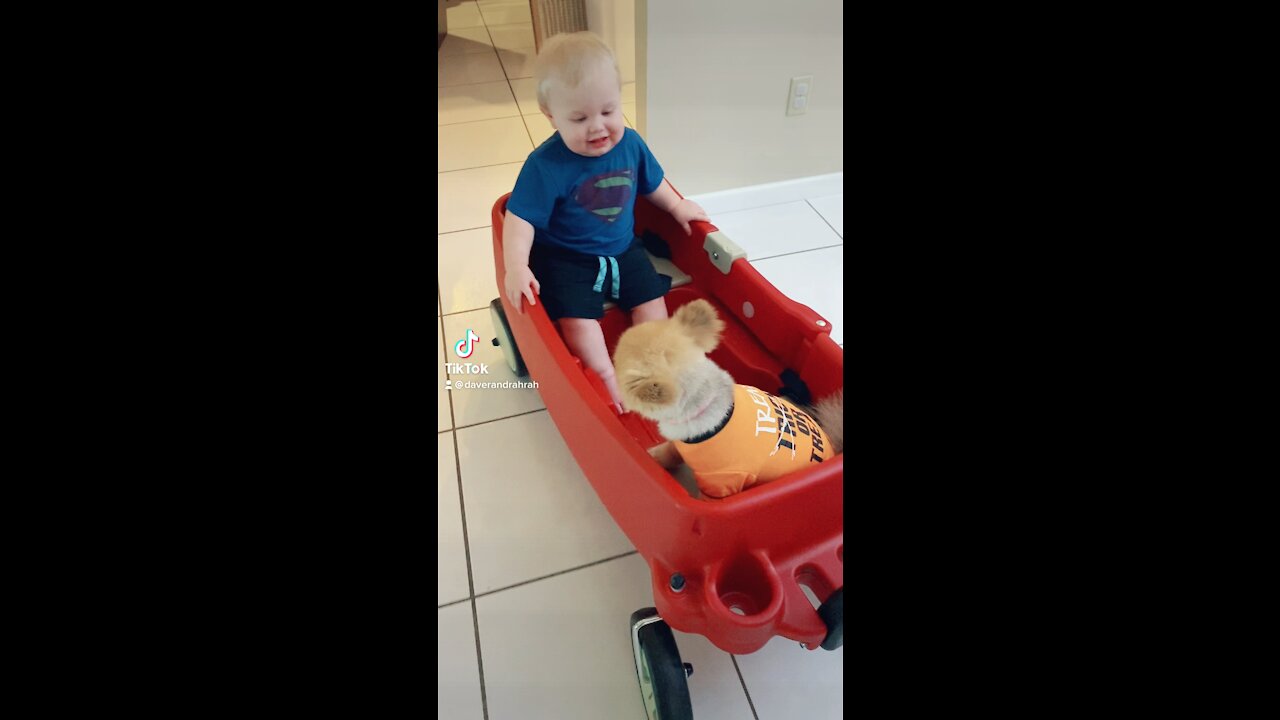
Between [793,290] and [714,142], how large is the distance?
389 millimetres

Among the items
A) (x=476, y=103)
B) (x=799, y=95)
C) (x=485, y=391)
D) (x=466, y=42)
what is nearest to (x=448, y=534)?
(x=485, y=391)

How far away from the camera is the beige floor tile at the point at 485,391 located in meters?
1.07

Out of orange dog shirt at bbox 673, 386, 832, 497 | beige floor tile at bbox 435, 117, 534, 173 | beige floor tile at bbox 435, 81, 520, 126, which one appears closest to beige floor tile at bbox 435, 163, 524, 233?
beige floor tile at bbox 435, 117, 534, 173

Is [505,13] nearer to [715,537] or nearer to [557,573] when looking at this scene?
[557,573]

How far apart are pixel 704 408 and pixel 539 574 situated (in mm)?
391

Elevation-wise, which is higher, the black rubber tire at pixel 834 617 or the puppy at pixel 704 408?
the puppy at pixel 704 408

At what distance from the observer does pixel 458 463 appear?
991mm

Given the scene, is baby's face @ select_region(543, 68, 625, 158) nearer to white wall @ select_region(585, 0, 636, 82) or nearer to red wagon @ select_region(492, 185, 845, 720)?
red wagon @ select_region(492, 185, 845, 720)

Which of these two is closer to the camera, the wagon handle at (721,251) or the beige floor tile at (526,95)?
the wagon handle at (721,251)

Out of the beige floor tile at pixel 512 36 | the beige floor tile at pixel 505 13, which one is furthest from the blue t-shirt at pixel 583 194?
the beige floor tile at pixel 505 13

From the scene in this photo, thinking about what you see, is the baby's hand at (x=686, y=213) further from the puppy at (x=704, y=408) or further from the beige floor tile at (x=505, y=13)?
the beige floor tile at (x=505, y=13)

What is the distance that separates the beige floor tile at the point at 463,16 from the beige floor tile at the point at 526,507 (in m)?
2.15

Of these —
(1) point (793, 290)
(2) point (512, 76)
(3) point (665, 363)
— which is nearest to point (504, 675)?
(3) point (665, 363)

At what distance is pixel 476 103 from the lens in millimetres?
1995
